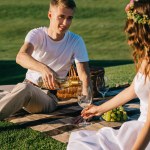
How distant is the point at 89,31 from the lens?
27.6 meters

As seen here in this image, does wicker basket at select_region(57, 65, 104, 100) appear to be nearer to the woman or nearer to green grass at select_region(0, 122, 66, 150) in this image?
green grass at select_region(0, 122, 66, 150)

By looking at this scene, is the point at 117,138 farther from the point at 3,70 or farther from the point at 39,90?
the point at 3,70

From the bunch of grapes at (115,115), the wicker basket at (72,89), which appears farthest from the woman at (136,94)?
the wicker basket at (72,89)

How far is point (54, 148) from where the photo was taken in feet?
18.6

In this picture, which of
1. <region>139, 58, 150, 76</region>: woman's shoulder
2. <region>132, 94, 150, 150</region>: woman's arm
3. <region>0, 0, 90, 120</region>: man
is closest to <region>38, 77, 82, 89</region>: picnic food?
<region>0, 0, 90, 120</region>: man

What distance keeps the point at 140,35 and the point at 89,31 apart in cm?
2386

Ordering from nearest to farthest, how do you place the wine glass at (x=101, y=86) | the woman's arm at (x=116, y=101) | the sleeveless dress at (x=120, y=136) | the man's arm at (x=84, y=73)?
the sleeveless dress at (x=120, y=136), the woman's arm at (x=116, y=101), the man's arm at (x=84, y=73), the wine glass at (x=101, y=86)

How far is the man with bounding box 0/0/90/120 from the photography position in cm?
659

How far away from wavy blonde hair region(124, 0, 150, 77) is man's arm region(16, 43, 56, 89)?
198 cm

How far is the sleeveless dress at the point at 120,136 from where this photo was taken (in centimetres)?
398

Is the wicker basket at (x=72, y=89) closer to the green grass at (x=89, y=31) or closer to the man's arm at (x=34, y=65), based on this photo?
the man's arm at (x=34, y=65)

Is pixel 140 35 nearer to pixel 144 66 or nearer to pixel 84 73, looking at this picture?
pixel 144 66

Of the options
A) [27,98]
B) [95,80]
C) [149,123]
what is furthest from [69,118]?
[149,123]

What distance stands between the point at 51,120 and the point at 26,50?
3.59 feet
